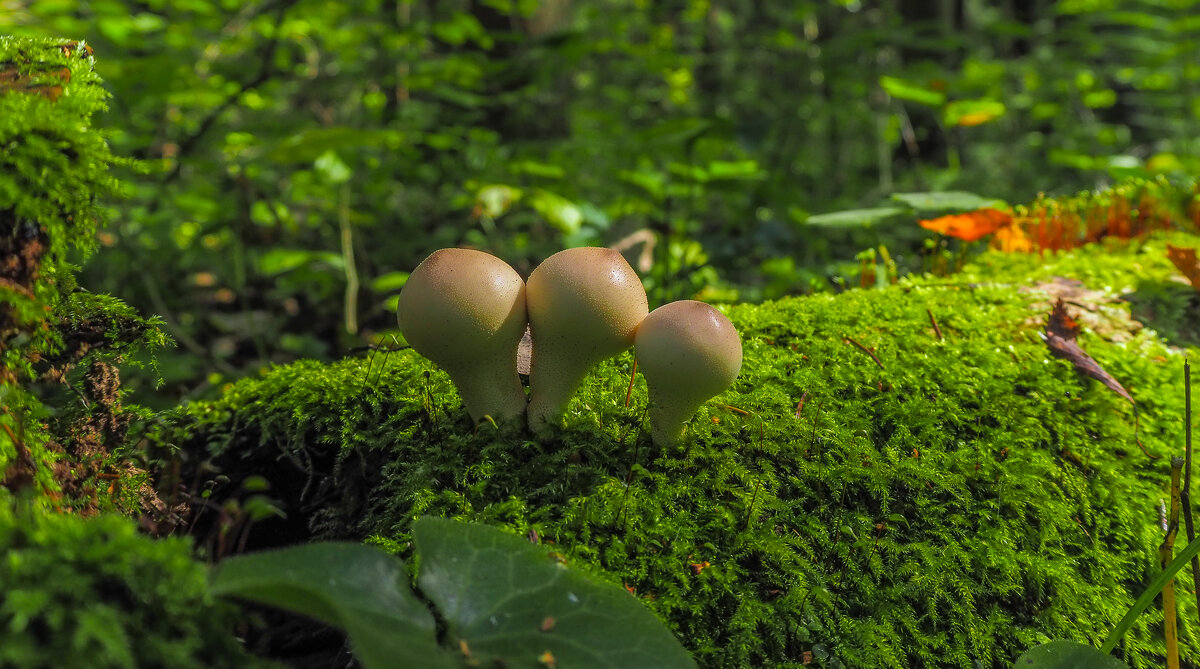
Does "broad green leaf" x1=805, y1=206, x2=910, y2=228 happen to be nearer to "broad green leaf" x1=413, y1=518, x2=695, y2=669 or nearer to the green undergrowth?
the green undergrowth

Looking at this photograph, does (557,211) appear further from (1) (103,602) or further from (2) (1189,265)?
(1) (103,602)

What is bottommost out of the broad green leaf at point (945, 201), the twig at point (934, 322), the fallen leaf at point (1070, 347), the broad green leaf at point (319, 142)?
the fallen leaf at point (1070, 347)

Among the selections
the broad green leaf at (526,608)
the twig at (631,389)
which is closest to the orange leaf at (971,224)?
the twig at (631,389)

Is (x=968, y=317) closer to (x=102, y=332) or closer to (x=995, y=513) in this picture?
(x=995, y=513)

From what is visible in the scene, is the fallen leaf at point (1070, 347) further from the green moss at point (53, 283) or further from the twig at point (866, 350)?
the green moss at point (53, 283)

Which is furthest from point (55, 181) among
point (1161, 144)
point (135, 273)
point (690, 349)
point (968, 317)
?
point (1161, 144)

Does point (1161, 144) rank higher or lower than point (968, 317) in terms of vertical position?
lower

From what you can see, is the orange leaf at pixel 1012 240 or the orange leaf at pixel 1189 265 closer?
the orange leaf at pixel 1189 265

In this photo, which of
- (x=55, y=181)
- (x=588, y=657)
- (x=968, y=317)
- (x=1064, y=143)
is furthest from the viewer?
(x=1064, y=143)
